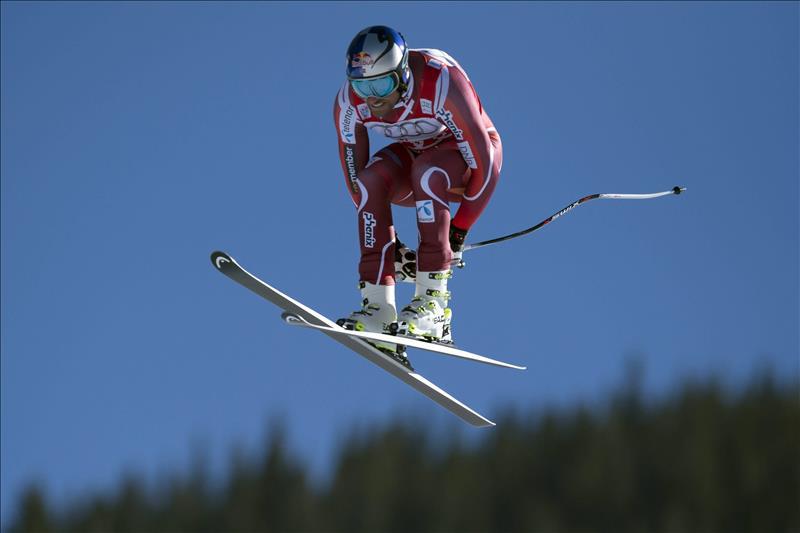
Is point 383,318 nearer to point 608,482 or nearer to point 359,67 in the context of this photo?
point 359,67

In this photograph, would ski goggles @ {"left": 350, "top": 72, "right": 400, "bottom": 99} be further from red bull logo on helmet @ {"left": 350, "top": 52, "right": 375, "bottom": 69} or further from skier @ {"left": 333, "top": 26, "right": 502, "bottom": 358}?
red bull logo on helmet @ {"left": 350, "top": 52, "right": 375, "bottom": 69}

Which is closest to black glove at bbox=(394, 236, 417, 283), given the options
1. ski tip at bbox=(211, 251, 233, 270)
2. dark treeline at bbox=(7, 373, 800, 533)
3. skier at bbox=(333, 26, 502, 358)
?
skier at bbox=(333, 26, 502, 358)

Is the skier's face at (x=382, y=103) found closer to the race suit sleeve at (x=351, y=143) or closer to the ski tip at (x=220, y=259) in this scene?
the race suit sleeve at (x=351, y=143)

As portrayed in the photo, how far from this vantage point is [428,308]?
14.6 metres

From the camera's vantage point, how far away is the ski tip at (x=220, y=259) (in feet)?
45.4

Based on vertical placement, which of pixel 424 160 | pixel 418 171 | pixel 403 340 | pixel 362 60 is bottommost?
pixel 403 340

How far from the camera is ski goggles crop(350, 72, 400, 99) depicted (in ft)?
45.6

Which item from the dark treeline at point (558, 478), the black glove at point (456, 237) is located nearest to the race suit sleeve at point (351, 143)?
the black glove at point (456, 237)

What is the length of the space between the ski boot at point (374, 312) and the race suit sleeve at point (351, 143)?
823 mm

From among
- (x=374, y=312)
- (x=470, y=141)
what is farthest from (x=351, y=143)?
(x=374, y=312)

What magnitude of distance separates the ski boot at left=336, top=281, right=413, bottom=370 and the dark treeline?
191 feet

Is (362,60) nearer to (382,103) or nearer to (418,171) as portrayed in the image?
(382,103)

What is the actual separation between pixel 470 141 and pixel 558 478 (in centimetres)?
7630

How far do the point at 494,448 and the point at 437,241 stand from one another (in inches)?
3051
